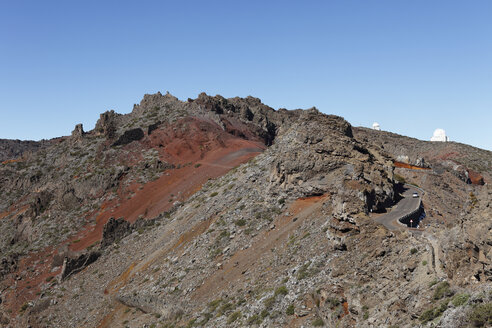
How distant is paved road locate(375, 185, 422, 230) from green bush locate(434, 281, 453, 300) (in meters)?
13.3

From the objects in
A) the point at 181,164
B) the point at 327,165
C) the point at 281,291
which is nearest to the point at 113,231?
the point at 181,164

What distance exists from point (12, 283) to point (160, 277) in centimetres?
2361

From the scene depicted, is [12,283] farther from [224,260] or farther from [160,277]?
[224,260]

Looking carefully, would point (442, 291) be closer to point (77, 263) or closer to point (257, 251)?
point (257, 251)

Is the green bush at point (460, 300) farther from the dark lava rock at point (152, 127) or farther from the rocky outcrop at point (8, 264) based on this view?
the dark lava rock at point (152, 127)

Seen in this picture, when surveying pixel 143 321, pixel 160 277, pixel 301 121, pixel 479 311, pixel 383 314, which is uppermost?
pixel 301 121

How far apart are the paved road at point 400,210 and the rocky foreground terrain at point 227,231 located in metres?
0.78

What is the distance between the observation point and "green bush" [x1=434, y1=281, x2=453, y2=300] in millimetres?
13719

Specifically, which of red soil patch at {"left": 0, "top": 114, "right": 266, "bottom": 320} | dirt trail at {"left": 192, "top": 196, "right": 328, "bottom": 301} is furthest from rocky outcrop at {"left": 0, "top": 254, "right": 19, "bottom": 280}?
dirt trail at {"left": 192, "top": 196, "right": 328, "bottom": 301}

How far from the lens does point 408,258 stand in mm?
17578

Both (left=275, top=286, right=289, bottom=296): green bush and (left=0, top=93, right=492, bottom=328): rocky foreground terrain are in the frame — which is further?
(left=275, top=286, right=289, bottom=296): green bush

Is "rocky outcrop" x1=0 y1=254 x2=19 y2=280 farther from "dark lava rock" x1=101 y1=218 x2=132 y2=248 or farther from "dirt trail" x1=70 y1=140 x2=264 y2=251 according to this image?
"dark lava rock" x1=101 y1=218 x2=132 y2=248

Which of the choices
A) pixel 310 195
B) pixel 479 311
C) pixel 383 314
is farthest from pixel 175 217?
pixel 479 311

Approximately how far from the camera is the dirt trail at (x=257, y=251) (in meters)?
30.3
